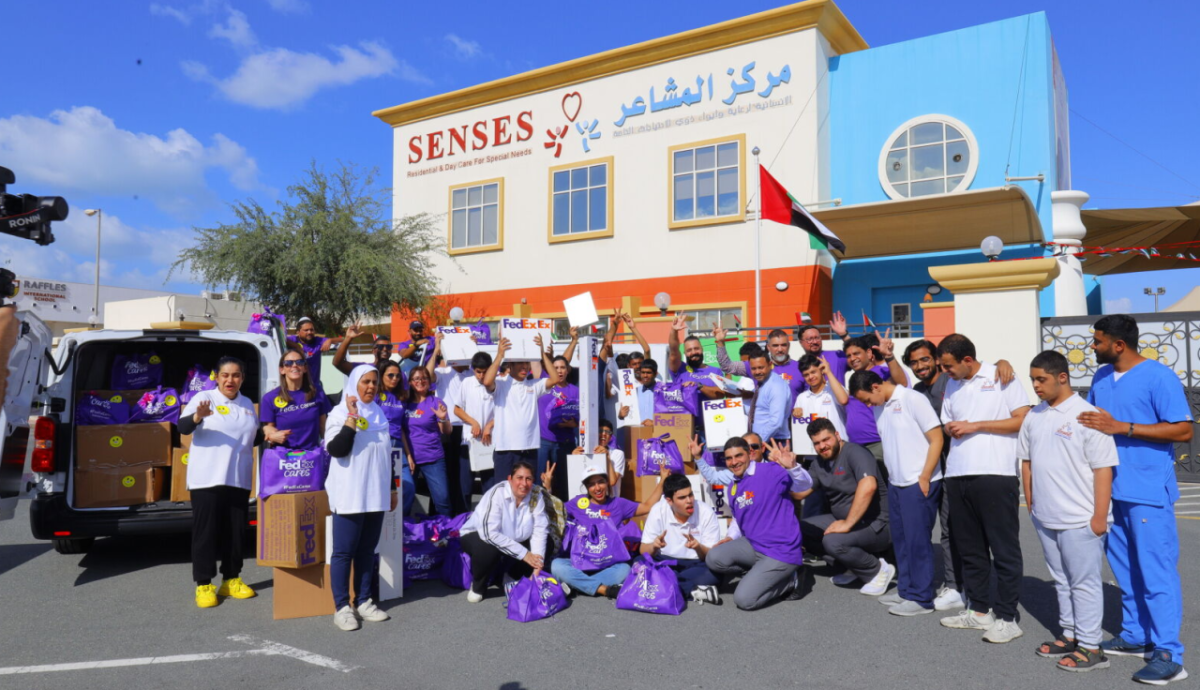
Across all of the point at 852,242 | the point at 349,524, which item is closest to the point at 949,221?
the point at 852,242

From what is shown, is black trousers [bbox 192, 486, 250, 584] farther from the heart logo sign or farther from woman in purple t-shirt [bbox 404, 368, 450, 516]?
the heart logo sign

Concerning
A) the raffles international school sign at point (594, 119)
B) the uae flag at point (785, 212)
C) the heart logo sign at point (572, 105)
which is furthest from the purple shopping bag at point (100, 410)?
the heart logo sign at point (572, 105)

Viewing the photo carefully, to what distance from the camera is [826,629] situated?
5.41m

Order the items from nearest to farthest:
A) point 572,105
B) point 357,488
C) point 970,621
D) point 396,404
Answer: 1. point 970,621
2. point 357,488
3. point 396,404
4. point 572,105

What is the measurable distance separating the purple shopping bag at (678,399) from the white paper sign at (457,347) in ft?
6.69

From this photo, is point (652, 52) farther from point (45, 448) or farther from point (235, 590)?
point (235, 590)

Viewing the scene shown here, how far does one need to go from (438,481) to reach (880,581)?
12.8 feet

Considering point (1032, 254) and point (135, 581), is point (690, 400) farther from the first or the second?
point (1032, 254)

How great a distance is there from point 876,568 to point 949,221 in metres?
12.5

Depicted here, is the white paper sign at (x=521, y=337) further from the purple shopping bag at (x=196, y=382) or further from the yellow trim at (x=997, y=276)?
the yellow trim at (x=997, y=276)

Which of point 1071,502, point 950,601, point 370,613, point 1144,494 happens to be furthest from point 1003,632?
point 370,613

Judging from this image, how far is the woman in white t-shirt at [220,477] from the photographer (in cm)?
588

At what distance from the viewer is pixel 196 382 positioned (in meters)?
7.70

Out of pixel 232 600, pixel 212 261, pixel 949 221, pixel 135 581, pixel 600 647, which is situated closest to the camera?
pixel 600 647
